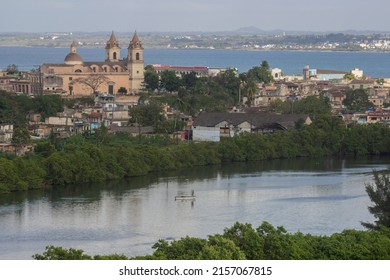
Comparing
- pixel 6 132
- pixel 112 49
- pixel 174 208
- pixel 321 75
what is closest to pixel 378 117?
pixel 6 132

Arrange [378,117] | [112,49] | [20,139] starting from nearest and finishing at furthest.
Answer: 1. [20,139]
2. [378,117]
3. [112,49]

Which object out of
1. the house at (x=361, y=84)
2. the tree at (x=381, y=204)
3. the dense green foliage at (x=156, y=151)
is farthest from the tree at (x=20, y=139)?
the house at (x=361, y=84)

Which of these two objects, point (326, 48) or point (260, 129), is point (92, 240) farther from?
point (326, 48)

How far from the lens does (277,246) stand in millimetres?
5910

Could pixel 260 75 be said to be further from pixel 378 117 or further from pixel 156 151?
pixel 156 151

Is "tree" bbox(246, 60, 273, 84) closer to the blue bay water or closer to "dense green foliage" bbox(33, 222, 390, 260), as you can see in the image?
the blue bay water

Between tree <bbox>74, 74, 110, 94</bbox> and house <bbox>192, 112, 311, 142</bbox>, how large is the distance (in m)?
3.31

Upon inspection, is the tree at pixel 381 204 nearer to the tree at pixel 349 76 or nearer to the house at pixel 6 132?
the house at pixel 6 132

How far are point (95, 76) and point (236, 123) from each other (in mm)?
4170

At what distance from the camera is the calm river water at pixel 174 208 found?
24.9ft

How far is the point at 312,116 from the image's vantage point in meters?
14.8

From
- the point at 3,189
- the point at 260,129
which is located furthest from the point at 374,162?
the point at 3,189

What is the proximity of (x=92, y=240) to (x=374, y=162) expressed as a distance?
540cm

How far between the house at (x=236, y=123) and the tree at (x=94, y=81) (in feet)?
10.9
